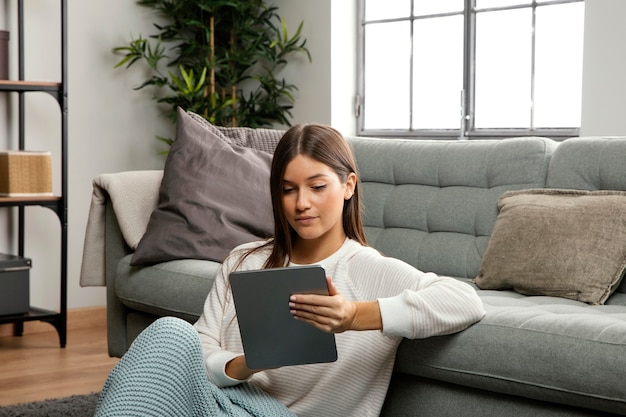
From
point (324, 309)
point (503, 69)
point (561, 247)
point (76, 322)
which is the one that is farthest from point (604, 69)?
point (76, 322)

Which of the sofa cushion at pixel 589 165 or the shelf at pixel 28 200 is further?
the shelf at pixel 28 200

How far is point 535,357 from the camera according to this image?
6.15ft

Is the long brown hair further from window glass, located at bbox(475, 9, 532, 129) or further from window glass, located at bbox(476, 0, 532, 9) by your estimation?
window glass, located at bbox(476, 0, 532, 9)

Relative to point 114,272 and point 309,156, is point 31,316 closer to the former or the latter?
point 114,272

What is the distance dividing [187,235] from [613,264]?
1299 millimetres

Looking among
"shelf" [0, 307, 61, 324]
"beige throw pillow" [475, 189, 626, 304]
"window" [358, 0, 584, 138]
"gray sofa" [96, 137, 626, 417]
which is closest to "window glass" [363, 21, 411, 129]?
"window" [358, 0, 584, 138]

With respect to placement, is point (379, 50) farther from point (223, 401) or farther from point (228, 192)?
point (223, 401)

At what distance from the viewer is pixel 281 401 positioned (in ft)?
6.17

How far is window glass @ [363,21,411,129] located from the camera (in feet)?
14.8

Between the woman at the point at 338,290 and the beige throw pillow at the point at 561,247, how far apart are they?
1.97ft

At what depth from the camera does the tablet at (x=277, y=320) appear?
1.58 metres

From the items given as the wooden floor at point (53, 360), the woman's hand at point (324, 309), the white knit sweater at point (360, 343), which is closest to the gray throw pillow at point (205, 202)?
the wooden floor at point (53, 360)

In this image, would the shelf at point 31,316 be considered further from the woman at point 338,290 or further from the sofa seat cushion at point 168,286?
the woman at point 338,290

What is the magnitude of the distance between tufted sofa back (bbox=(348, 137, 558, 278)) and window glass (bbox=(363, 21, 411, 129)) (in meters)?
1.33
